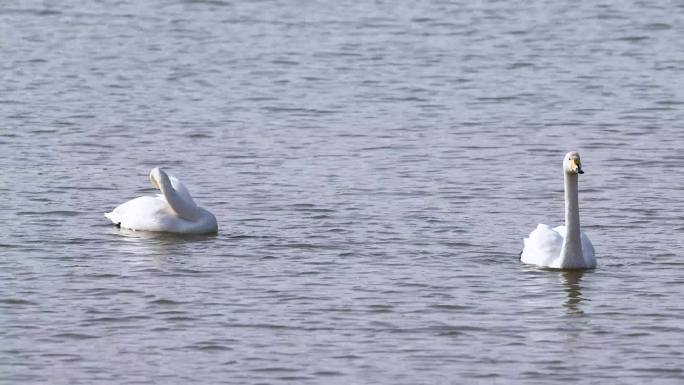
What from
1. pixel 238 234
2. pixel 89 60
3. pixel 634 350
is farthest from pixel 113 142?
pixel 634 350

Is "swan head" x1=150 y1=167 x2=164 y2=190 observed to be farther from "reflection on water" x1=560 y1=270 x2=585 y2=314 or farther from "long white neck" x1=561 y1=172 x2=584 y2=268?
"reflection on water" x1=560 y1=270 x2=585 y2=314

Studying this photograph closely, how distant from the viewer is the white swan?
1571cm

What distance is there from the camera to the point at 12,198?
18.8 m

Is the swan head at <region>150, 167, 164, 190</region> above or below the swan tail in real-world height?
above

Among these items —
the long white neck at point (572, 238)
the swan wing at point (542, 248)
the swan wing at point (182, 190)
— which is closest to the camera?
the long white neck at point (572, 238)

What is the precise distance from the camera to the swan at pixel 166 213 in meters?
17.4

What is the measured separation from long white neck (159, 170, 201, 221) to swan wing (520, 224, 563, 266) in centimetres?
331

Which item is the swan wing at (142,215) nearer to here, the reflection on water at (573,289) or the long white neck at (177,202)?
the long white neck at (177,202)

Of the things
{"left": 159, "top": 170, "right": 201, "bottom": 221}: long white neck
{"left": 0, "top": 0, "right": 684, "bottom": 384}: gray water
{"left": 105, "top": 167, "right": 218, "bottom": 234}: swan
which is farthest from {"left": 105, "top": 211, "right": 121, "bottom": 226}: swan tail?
{"left": 159, "top": 170, "right": 201, "bottom": 221}: long white neck

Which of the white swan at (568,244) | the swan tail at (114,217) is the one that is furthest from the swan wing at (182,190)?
the white swan at (568,244)

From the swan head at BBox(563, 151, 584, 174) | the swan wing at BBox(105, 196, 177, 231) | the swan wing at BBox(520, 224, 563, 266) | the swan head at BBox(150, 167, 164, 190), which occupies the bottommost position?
the swan wing at BBox(520, 224, 563, 266)

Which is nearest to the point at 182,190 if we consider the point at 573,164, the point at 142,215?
the point at 142,215

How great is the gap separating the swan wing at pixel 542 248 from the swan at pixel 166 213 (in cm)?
315

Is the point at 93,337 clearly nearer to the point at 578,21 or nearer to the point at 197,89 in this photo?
the point at 197,89
